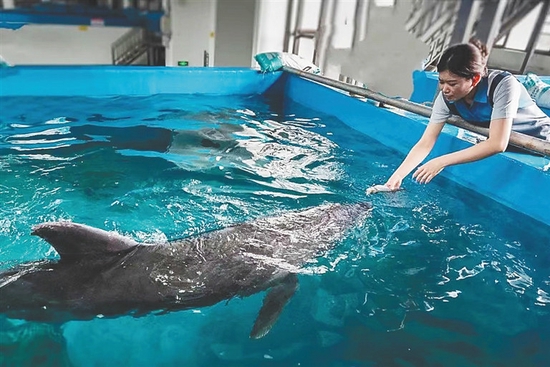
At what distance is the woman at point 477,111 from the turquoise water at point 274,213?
0.63 metres

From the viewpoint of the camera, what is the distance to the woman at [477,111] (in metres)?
2.73

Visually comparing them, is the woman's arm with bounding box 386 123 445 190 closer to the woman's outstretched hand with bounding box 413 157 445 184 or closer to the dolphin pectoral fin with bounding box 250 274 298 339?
the woman's outstretched hand with bounding box 413 157 445 184

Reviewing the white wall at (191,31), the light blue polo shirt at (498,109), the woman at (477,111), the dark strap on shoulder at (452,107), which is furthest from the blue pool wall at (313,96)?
the white wall at (191,31)

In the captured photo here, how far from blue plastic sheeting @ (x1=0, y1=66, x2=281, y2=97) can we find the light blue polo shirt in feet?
18.5

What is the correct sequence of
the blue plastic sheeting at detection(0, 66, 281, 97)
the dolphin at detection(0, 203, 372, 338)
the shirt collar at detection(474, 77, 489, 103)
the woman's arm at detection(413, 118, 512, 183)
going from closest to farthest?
the dolphin at detection(0, 203, 372, 338) → the woman's arm at detection(413, 118, 512, 183) → the shirt collar at detection(474, 77, 489, 103) → the blue plastic sheeting at detection(0, 66, 281, 97)

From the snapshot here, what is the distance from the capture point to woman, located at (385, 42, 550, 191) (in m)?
2.73

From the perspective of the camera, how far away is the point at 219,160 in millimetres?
4867

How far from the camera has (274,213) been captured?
139 inches

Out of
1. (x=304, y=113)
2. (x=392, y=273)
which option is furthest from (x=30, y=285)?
(x=304, y=113)

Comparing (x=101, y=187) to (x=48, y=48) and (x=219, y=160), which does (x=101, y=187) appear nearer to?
(x=219, y=160)

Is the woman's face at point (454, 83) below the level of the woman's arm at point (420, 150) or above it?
above

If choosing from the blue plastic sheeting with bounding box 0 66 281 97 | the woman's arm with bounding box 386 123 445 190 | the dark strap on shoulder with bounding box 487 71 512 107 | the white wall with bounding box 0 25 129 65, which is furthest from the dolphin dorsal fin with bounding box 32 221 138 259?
the blue plastic sheeting with bounding box 0 66 281 97

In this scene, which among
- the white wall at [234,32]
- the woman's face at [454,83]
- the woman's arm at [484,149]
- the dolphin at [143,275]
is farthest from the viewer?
the white wall at [234,32]

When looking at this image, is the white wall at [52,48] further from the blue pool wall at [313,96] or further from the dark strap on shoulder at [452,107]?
the dark strap on shoulder at [452,107]
